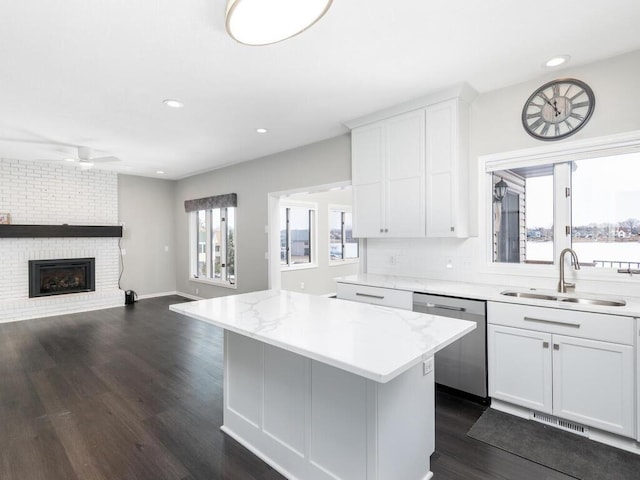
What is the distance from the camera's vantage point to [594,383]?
2182 mm

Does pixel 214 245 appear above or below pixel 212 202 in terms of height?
below

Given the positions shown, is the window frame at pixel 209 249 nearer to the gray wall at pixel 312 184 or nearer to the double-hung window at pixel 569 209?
the gray wall at pixel 312 184

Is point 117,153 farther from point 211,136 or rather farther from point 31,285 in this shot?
point 31,285

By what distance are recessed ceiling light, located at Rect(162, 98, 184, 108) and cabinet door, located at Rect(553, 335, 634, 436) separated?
3.72 meters

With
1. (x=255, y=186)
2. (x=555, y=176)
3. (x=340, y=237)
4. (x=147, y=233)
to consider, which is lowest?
(x=340, y=237)

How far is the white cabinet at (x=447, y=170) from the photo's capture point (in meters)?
3.05

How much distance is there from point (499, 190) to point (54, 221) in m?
7.15

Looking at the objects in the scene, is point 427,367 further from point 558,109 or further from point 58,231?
point 58,231

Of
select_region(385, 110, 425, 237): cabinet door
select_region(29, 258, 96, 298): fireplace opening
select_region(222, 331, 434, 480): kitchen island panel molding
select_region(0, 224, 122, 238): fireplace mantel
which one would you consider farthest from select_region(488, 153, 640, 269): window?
select_region(29, 258, 96, 298): fireplace opening

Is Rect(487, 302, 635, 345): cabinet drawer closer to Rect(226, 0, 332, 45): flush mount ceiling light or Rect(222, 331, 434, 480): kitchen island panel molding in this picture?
Rect(222, 331, 434, 480): kitchen island panel molding

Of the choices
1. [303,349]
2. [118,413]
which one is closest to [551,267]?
Result: [303,349]

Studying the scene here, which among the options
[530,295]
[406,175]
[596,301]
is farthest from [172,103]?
[596,301]

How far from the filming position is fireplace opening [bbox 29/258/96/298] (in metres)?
5.84

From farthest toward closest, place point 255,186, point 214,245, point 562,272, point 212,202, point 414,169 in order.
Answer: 1. point 214,245
2. point 212,202
3. point 255,186
4. point 414,169
5. point 562,272
